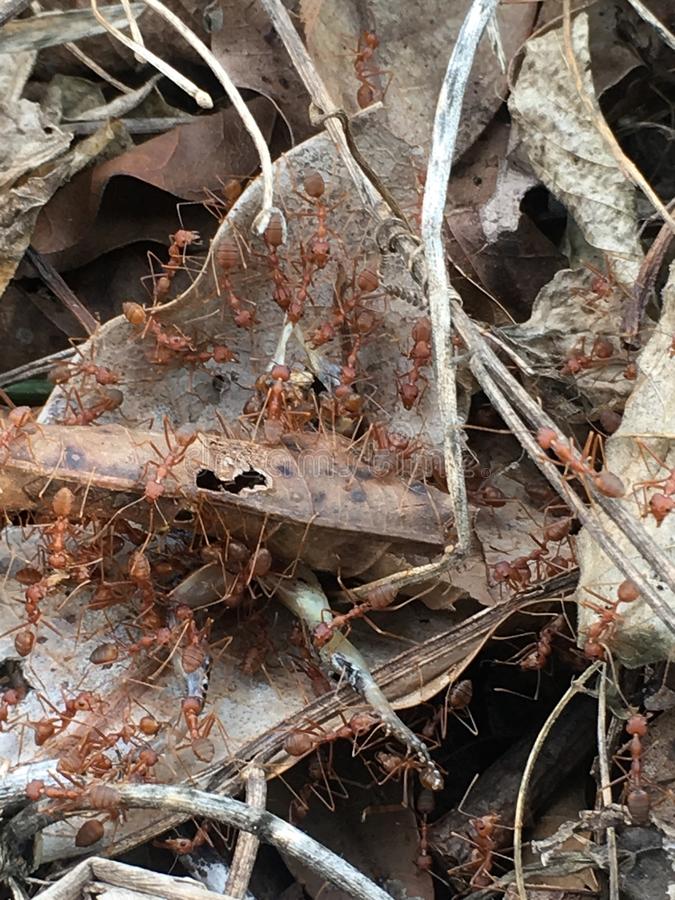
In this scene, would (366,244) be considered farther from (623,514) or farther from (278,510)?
(623,514)

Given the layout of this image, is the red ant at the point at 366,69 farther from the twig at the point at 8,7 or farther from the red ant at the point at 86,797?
the red ant at the point at 86,797

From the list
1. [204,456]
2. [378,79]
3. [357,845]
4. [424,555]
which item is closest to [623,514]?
[424,555]

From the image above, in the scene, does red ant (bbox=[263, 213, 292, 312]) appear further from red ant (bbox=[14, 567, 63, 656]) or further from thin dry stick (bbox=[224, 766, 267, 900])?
thin dry stick (bbox=[224, 766, 267, 900])

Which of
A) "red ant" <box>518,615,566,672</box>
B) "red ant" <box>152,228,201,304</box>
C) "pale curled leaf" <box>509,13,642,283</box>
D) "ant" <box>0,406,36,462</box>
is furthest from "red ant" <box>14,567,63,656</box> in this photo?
"pale curled leaf" <box>509,13,642,283</box>

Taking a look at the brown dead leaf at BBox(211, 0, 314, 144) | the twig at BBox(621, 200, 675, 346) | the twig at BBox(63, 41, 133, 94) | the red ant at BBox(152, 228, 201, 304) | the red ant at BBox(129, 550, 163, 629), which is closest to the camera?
the red ant at BBox(129, 550, 163, 629)

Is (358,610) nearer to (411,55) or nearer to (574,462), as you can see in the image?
(574,462)

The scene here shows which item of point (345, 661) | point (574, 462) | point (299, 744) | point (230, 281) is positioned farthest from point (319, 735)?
point (230, 281)
